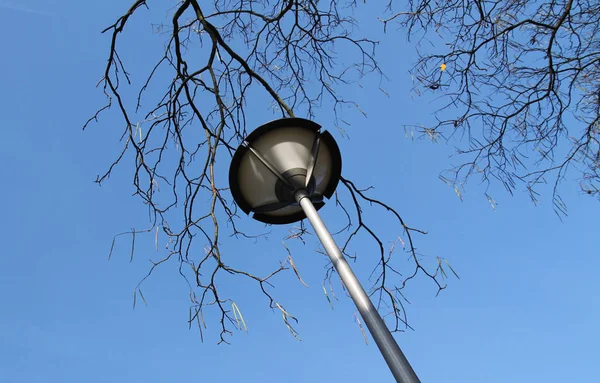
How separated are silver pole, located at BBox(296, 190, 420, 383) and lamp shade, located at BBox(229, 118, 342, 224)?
1.01 feet

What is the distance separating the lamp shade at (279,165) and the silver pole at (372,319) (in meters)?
0.31

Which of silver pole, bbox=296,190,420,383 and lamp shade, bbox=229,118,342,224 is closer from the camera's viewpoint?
silver pole, bbox=296,190,420,383

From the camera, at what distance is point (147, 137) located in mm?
3668

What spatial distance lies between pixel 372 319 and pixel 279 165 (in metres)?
0.97

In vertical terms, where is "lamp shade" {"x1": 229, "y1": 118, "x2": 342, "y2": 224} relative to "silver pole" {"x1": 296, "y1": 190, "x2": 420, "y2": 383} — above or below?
above

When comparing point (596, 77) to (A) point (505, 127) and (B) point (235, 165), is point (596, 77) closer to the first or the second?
(A) point (505, 127)

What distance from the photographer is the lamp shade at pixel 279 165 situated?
8.11 ft

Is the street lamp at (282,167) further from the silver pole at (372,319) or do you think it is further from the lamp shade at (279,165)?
the silver pole at (372,319)

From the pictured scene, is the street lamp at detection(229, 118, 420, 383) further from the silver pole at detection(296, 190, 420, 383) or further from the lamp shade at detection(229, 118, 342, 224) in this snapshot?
the silver pole at detection(296, 190, 420, 383)

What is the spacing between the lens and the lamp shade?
2.47m

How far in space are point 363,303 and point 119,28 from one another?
8.33 feet

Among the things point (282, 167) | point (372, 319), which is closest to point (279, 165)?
point (282, 167)

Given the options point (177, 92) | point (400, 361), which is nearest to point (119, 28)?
point (177, 92)

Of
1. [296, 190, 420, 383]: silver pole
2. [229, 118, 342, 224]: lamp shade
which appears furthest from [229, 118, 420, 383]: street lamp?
[296, 190, 420, 383]: silver pole
